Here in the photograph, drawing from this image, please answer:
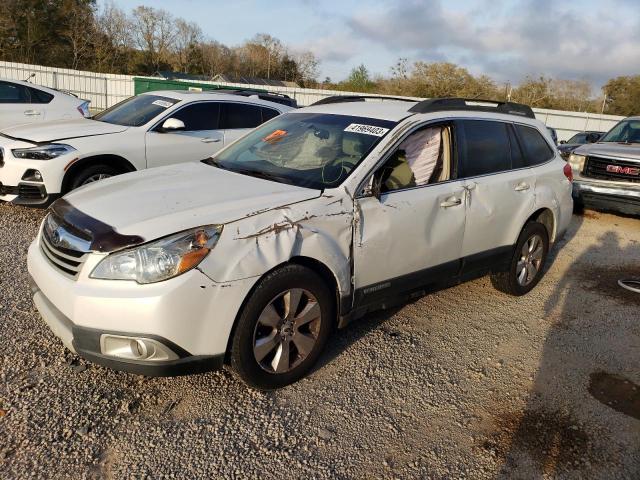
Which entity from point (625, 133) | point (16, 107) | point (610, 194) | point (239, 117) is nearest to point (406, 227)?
point (239, 117)

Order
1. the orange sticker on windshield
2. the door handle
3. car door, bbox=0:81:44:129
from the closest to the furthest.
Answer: the door handle → the orange sticker on windshield → car door, bbox=0:81:44:129

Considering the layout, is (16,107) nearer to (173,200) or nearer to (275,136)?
(275,136)

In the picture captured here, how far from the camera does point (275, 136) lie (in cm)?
425

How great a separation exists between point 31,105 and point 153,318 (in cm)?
843

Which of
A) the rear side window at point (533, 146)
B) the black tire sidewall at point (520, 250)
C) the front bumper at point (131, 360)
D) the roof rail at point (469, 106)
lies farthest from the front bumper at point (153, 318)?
the rear side window at point (533, 146)

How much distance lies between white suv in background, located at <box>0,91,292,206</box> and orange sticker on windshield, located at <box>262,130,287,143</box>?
8.72 ft

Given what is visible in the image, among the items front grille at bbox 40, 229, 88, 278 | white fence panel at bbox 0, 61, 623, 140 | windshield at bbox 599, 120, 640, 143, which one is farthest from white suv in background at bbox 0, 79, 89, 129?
white fence panel at bbox 0, 61, 623, 140

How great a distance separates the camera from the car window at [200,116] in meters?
6.98

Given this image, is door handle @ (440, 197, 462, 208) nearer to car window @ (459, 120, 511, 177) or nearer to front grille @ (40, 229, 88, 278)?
car window @ (459, 120, 511, 177)

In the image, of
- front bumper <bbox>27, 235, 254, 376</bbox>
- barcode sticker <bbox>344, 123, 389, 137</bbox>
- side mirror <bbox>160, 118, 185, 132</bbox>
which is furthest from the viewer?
side mirror <bbox>160, 118, 185, 132</bbox>

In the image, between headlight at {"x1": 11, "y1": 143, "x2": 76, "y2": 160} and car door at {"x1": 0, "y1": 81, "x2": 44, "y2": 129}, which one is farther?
car door at {"x1": 0, "y1": 81, "x2": 44, "y2": 129}

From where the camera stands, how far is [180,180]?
359cm

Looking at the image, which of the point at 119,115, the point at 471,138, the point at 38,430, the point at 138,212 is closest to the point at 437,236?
the point at 471,138

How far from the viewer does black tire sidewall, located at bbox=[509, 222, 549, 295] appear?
4.87m
